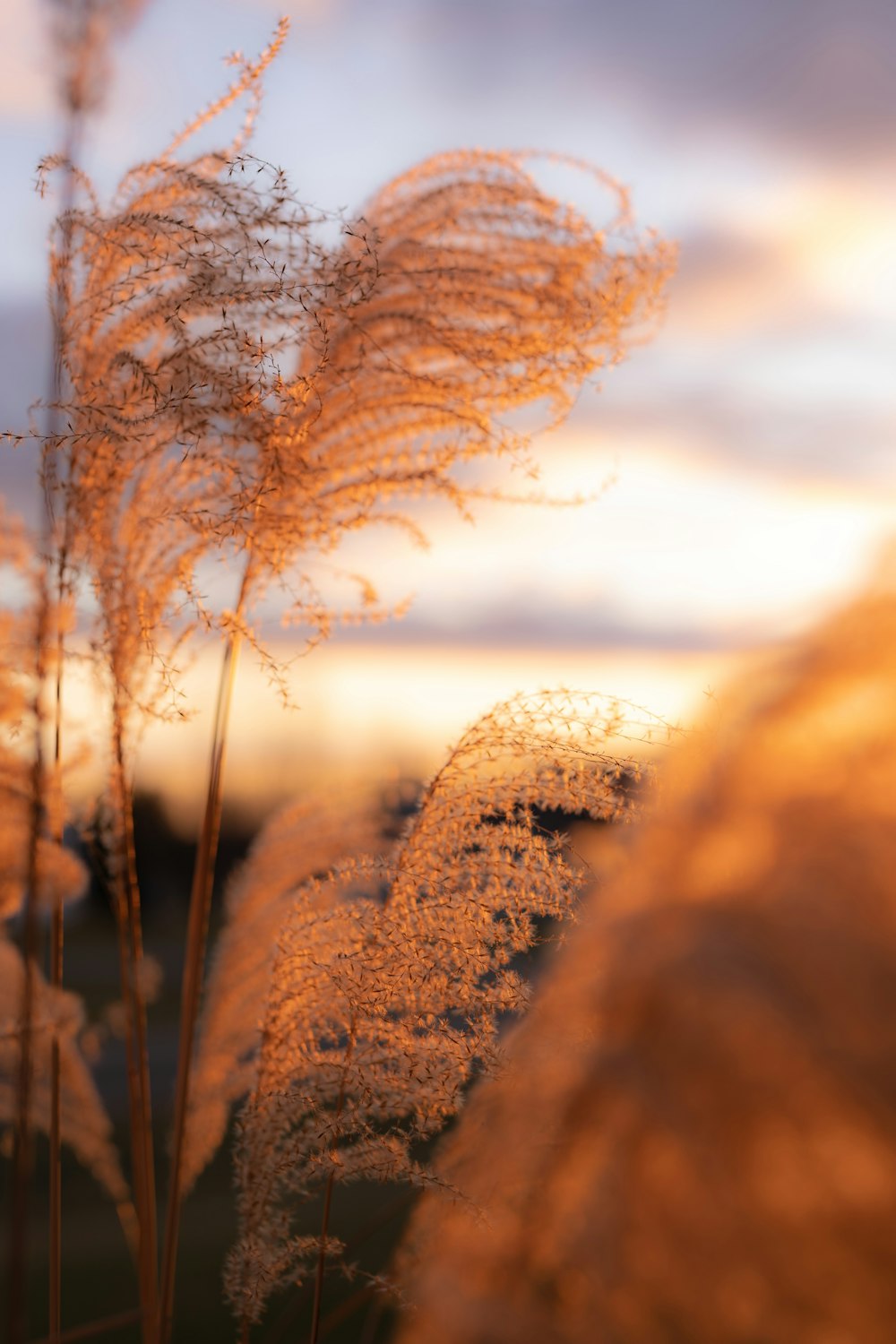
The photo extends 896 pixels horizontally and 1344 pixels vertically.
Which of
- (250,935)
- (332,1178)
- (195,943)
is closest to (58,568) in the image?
(195,943)

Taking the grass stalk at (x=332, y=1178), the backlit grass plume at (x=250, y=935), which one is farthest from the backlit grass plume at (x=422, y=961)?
the backlit grass plume at (x=250, y=935)

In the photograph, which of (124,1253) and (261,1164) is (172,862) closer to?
(124,1253)

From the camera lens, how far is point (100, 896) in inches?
476

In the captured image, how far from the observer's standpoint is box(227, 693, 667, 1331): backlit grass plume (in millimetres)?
1751

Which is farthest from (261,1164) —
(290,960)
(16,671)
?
(16,671)

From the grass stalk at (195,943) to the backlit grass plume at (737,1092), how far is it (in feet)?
4.59

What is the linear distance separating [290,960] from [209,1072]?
1.41m

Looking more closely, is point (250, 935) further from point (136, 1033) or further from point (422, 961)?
point (422, 961)

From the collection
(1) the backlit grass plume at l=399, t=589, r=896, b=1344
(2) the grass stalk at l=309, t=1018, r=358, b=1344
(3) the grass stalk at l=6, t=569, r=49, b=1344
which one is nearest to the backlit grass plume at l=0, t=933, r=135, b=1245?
(3) the grass stalk at l=6, t=569, r=49, b=1344

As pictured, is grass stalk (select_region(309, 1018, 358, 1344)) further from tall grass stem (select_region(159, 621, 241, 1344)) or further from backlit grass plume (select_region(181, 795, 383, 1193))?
backlit grass plume (select_region(181, 795, 383, 1193))

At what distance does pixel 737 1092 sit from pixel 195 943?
1.69 meters

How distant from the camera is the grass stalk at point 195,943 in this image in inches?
78.5

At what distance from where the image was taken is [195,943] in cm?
214

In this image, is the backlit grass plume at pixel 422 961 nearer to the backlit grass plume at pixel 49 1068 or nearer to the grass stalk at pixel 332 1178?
the grass stalk at pixel 332 1178
